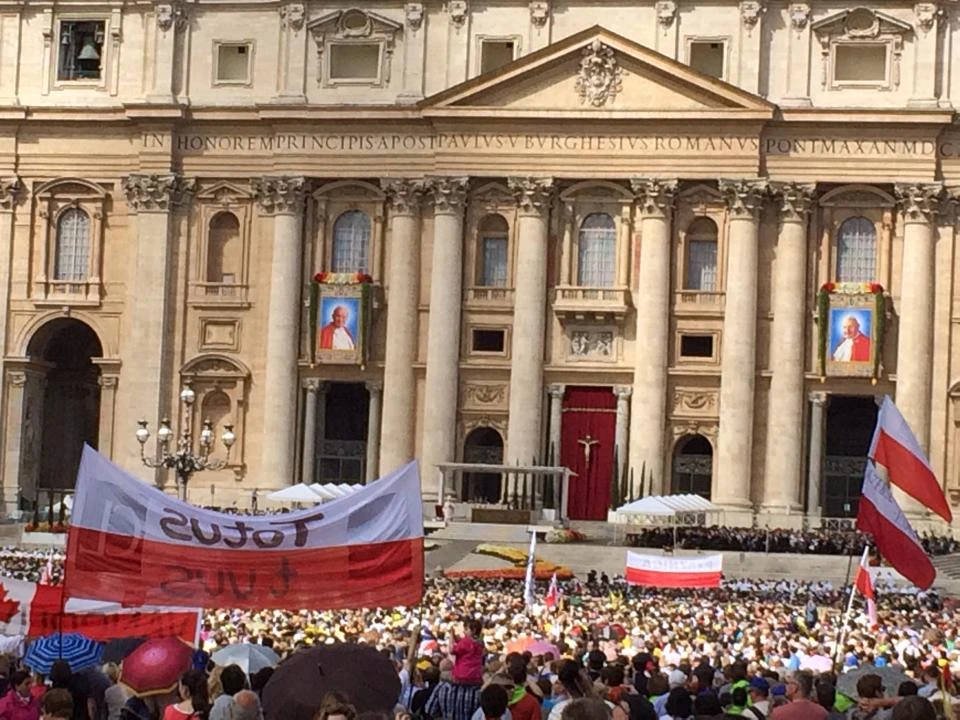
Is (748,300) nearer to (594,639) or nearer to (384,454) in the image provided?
(384,454)

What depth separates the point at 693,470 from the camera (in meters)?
77.9

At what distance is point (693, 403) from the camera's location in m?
77.2

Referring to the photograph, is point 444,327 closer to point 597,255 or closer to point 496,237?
point 496,237

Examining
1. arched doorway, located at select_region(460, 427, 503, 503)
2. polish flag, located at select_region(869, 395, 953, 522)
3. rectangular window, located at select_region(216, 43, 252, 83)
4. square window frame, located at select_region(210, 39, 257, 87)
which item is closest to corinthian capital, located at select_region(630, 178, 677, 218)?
arched doorway, located at select_region(460, 427, 503, 503)

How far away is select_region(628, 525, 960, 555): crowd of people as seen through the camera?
2549 inches

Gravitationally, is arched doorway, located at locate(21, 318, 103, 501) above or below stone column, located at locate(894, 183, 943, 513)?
below

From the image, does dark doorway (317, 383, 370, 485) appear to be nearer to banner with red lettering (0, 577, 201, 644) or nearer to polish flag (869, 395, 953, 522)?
polish flag (869, 395, 953, 522)

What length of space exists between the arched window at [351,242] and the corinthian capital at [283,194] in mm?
1762

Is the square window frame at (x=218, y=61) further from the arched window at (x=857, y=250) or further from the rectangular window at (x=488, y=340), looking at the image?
the arched window at (x=857, y=250)

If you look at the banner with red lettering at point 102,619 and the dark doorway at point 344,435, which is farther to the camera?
the dark doorway at point 344,435

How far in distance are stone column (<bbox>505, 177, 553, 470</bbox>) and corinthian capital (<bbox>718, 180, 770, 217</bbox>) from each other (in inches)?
254

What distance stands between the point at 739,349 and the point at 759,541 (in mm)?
12225

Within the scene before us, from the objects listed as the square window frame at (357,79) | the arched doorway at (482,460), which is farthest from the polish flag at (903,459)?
the square window frame at (357,79)

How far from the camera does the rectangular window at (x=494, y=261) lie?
258ft
